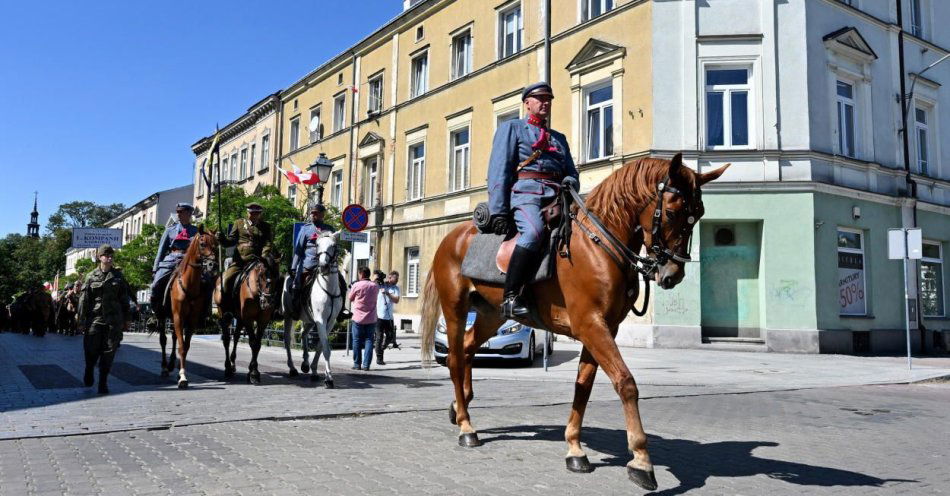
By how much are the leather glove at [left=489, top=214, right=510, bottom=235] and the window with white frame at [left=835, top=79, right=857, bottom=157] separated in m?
19.3

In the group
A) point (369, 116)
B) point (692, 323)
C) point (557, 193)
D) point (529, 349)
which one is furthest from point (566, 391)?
point (369, 116)

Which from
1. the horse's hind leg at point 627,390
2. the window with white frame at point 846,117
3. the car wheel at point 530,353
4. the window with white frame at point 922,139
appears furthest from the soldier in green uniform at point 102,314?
the window with white frame at point 922,139

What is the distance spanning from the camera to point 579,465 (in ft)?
16.1

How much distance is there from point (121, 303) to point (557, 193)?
7184mm

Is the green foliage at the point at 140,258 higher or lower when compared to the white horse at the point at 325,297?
higher

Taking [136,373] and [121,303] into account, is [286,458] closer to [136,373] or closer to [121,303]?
[121,303]

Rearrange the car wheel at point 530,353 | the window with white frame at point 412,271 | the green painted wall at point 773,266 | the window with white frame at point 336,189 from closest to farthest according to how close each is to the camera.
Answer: the car wheel at point 530,353 < the green painted wall at point 773,266 < the window with white frame at point 412,271 < the window with white frame at point 336,189

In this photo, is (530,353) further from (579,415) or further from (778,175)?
(579,415)

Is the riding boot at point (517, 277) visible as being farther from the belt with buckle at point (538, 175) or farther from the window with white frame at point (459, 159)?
the window with white frame at point (459, 159)

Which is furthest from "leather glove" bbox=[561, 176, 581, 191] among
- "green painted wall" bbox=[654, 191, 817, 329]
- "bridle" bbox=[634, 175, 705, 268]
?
"green painted wall" bbox=[654, 191, 817, 329]

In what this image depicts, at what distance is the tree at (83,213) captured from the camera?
104m

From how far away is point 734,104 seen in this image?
66.6 feet

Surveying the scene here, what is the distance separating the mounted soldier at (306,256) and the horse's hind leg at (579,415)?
6133mm

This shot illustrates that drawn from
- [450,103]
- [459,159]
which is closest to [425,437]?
[459,159]
